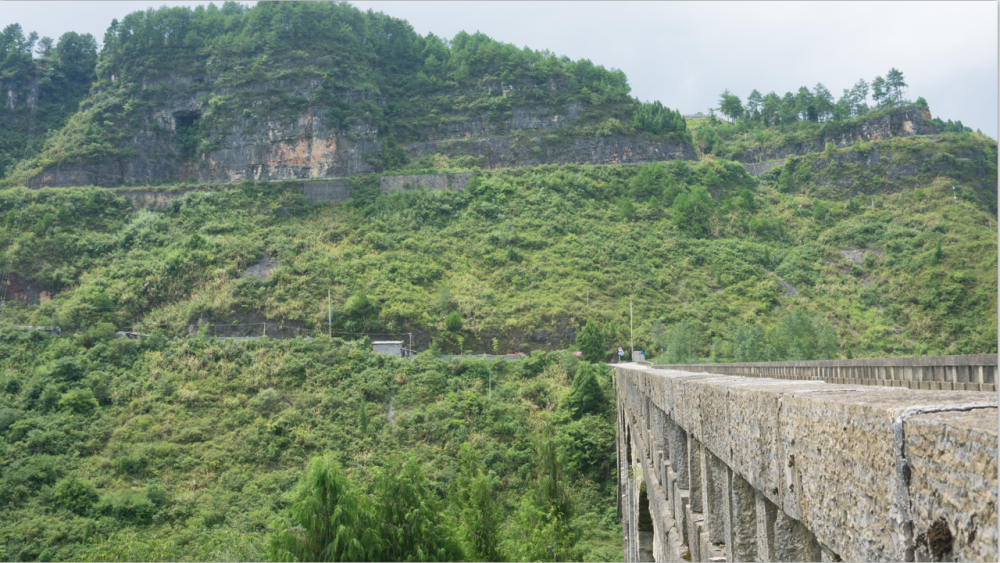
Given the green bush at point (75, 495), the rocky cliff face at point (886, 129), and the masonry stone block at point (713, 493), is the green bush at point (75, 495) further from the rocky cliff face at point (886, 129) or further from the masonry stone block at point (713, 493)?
the rocky cliff face at point (886, 129)

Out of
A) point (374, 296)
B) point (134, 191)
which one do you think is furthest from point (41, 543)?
point (134, 191)

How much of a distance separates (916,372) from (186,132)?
252 feet

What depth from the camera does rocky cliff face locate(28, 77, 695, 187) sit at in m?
66.9

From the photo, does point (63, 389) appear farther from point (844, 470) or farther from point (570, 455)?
point (844, 470)

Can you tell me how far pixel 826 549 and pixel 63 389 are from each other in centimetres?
4226

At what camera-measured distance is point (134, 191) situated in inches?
2516

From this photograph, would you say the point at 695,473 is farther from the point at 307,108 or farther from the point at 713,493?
the point at 307,108

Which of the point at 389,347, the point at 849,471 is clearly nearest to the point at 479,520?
the point at 849,471

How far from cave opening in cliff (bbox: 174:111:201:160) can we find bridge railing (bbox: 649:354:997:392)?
70.6m

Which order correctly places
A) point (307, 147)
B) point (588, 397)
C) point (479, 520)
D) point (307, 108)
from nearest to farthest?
point (479, 520) < point (588, 397) < point (307, 147) < point (307, 108)

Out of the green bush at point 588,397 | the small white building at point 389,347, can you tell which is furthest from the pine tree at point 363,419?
the green bush at point 588,397

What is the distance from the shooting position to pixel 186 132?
7306 cm

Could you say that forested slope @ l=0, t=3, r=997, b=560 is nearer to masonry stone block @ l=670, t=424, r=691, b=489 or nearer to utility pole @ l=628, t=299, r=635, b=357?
utility pole @ l=628, t=299, r=635, b=357

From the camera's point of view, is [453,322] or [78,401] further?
[453,322]
